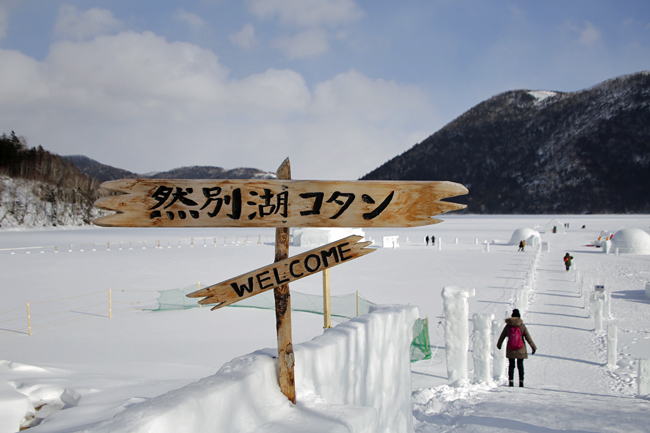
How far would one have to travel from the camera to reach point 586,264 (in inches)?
877

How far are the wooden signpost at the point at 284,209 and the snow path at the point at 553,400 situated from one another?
3570 millimetres

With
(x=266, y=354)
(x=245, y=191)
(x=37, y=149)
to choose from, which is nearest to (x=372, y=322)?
(x=266, y=354)

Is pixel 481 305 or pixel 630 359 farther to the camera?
pixel 481 305

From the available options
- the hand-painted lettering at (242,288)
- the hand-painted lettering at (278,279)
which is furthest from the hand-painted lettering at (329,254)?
the hand-painted lettering at (242,288)

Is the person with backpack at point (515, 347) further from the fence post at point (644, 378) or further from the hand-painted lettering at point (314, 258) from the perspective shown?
the hand-painted lettering at point (314, 258)

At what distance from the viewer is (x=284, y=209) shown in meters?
2.85

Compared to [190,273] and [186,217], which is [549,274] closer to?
[190,273]

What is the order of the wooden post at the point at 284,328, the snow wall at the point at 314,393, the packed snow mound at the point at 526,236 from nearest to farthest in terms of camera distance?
1. the snow wall at the point at 314,393
2. the wooden post at the point at 284,328
3. the packed snow mound at the point at 526,236

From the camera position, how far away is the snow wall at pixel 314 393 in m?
2.31

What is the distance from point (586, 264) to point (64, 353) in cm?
2429

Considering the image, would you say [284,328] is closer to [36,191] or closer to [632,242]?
[632,242]

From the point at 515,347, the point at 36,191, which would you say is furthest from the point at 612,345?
the point at 36,191

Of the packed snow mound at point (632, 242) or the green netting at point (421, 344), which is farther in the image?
the packed snow mound at point (632, 242)

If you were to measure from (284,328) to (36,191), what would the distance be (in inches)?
3372
